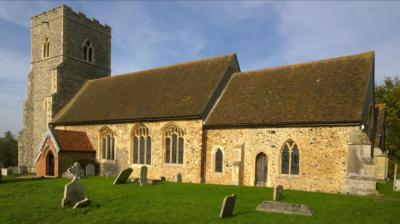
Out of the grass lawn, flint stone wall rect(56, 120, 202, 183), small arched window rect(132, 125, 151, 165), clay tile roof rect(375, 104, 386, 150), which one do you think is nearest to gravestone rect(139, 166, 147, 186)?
the grass lawn

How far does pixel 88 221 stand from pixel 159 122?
12.6 meters

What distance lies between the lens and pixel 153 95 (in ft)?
83.3

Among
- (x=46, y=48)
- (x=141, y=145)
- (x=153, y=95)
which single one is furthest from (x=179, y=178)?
(x=46, y=48)

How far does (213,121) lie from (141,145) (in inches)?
252

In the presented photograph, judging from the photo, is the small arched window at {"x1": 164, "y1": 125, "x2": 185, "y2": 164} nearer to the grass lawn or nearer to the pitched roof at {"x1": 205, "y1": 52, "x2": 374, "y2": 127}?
the pitched roof at {"x1": 205, "y1": 52, "x2": 374, "y2": 127}

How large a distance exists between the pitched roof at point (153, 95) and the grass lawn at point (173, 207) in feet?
24.3

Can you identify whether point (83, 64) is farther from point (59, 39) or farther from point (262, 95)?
point (262, 95)

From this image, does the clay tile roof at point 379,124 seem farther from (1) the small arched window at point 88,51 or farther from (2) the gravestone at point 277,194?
(1) the small arched window at point 88,51

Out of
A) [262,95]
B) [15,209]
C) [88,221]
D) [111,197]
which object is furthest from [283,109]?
[15,209]

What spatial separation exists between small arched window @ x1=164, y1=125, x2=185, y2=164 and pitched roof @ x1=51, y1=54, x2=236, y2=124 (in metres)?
1.15

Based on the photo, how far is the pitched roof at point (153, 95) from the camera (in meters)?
22.6

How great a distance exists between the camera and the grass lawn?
34.3 ft

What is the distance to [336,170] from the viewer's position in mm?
16750

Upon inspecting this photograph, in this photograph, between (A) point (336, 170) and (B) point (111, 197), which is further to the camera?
(A) point (336, 170)
